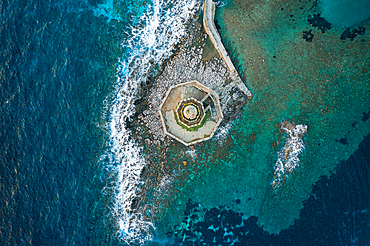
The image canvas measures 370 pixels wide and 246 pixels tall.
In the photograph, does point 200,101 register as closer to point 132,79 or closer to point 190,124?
point 190,124

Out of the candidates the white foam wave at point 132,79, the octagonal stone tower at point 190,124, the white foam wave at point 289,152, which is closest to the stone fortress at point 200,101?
the octagonal stone tower at point 190,124

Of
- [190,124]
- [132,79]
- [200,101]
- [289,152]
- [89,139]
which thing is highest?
[200,101]

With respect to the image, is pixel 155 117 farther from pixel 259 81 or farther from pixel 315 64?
pixel 315 64

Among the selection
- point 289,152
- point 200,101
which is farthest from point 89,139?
point 289,152

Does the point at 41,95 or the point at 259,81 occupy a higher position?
the point at 259,81

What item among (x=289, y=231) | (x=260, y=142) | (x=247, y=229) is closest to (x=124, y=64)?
(x=260, y=142)

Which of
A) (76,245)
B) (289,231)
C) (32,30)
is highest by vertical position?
(32,30)
